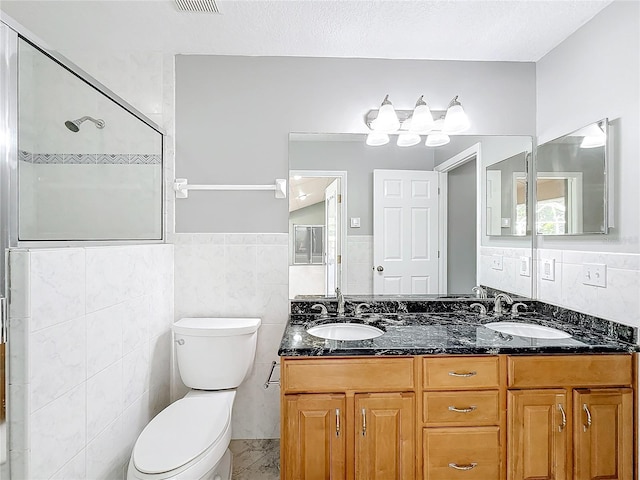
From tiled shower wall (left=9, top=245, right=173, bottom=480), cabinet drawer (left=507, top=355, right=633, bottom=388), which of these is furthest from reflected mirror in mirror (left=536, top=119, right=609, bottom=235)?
tiled shower wall (left=9, top=245, right=173, bottom=480)

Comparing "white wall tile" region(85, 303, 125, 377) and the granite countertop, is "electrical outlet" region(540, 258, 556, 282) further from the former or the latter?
"white wall tile" region(85, 303, 125, 377)

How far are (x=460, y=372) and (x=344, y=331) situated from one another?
625 millimetres

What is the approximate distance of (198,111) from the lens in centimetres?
224

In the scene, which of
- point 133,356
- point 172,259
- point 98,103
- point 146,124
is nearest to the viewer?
point 98,103

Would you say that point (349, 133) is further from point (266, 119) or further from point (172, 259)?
point (172, 259)

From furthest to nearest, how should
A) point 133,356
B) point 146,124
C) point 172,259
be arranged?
1. point 172,259
2. point 146,124
3. point 133,356

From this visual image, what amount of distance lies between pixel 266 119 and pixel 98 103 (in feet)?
2.94

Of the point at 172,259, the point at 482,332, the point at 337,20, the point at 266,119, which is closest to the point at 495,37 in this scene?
the point at 337,20

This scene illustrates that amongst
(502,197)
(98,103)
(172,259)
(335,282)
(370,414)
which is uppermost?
(98,103)

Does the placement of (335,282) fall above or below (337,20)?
below

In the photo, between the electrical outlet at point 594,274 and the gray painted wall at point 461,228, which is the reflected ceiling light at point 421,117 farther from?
the electrical outlet at point 594,274

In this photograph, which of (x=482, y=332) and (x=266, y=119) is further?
(x=266, y=119)

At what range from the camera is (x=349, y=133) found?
2.26 metres

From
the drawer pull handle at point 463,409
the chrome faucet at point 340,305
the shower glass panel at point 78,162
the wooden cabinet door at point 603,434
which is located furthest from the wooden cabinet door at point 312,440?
the shower glass panel at point 78,162
